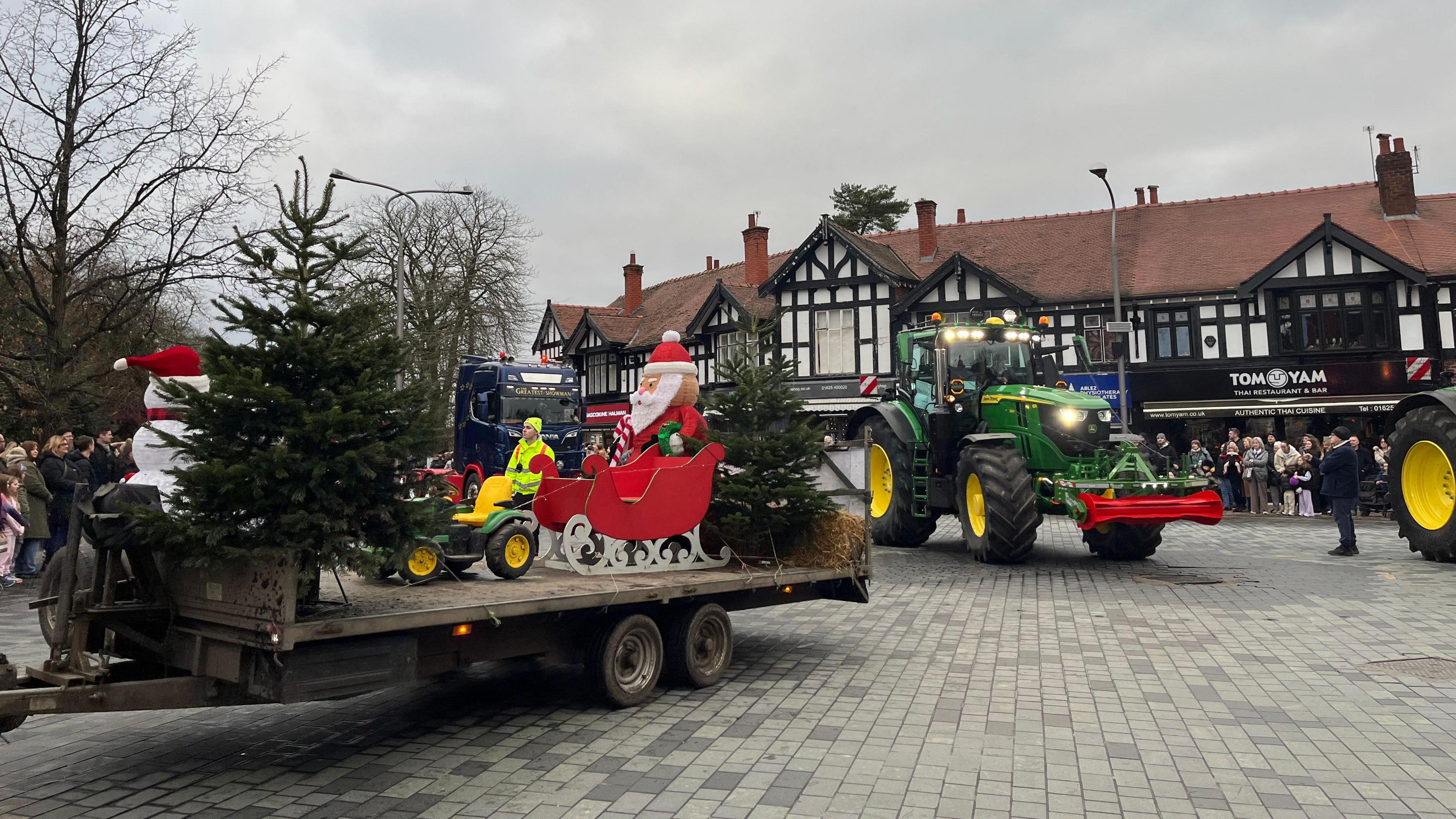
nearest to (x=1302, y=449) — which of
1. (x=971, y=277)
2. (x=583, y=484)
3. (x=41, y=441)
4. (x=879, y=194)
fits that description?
(x=971, y=277)

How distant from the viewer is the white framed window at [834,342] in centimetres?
3272

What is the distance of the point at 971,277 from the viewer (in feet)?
101

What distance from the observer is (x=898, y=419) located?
1445 centimetres

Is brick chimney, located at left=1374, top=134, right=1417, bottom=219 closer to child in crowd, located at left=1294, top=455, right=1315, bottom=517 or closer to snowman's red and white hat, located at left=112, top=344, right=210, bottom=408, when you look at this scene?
child in crowd, located at left=1294, top=455, right=1315, bottom=517

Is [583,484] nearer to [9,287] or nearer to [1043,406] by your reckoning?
[1043,406]

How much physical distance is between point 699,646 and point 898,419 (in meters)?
8.40

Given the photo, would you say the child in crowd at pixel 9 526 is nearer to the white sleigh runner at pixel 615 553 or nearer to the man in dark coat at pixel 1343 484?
the white sleigh runner at pixel 615 553

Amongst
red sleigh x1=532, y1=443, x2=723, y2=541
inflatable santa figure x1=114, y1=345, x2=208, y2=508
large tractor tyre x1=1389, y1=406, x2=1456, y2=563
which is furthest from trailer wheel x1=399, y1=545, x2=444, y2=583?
large tractor tyre x1=1389, y1=406, x2=1456, y2=563

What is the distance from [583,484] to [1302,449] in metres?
19.8

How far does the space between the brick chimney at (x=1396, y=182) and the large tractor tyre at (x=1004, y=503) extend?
963 inches

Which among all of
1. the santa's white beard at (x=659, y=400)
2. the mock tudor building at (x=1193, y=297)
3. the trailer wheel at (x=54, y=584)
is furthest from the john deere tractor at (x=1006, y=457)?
the mock tudor building at (x=1193, y=297)

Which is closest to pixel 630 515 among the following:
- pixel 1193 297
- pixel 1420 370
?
pixel 1193 297

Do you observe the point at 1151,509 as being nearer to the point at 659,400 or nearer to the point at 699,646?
the point at 659,400

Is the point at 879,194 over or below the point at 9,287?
over
